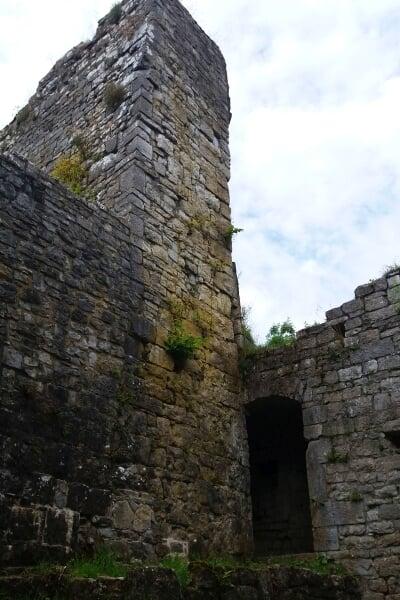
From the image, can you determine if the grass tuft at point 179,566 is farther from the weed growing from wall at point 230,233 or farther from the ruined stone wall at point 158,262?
the weed growing from wall at point 230,233

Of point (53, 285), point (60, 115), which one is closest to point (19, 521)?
point (53, 285)

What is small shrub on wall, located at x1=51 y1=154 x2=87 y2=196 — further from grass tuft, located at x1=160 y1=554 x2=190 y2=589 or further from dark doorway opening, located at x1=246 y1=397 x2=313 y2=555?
grass tuft, located at x1=160 y1=554 x2=190 y2=589

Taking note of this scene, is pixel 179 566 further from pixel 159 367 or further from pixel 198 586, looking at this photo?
pixel 159 367

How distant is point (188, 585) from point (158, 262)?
3.70 m

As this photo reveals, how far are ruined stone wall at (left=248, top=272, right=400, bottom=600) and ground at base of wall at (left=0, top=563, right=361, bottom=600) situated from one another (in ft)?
1.41

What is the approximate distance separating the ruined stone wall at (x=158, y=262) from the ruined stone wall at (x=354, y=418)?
2.54ft

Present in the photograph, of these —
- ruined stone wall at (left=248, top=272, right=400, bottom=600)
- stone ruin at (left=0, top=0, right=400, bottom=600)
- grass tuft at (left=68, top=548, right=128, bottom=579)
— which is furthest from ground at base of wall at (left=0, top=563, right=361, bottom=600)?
ruined stone wall at (left=248, top=272, right=400, bottom=600)

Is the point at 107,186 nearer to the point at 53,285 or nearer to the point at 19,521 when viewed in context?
the point at 53,285

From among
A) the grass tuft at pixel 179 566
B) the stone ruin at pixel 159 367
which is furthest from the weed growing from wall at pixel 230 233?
the grass tuft at pixel 179 566

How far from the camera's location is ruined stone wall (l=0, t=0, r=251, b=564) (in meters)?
5.91

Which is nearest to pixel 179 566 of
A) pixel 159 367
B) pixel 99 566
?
pixel 99 566

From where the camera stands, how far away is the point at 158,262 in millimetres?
7414

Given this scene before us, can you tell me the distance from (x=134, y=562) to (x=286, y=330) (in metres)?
3.86

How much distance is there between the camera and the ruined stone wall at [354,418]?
645 cm
